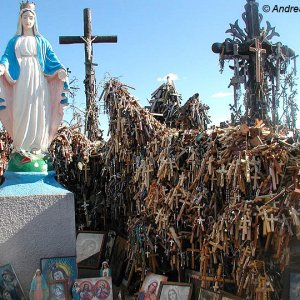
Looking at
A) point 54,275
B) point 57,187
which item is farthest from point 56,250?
point 57,187

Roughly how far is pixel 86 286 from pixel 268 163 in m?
2.50

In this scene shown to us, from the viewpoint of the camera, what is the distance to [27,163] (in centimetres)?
643

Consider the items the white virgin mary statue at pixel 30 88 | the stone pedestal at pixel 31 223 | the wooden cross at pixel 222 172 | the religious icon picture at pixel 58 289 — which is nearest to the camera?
the wooden cross at pixel 222 172

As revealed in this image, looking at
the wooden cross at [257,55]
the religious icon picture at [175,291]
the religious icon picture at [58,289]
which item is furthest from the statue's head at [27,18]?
the religious icon picture at [175,291]

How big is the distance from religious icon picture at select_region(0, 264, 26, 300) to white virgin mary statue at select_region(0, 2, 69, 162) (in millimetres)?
1465

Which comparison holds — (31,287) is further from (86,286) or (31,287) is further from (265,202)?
(265,202)

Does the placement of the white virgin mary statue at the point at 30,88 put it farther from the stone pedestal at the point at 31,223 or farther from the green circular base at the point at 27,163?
the stone pedestal at the point at 31,223

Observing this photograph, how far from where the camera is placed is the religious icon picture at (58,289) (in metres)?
5.70

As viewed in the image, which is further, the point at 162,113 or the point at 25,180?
the point at 162,113

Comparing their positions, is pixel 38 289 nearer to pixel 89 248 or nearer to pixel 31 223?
pixel 31 223

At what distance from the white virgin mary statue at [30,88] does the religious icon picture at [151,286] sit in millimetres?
2192

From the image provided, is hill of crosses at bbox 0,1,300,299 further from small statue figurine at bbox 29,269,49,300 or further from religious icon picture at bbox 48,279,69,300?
small statue figurine at bbox 29,269,49,300

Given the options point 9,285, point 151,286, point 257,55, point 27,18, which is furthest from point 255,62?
point 9,285

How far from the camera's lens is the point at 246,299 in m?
4.99
